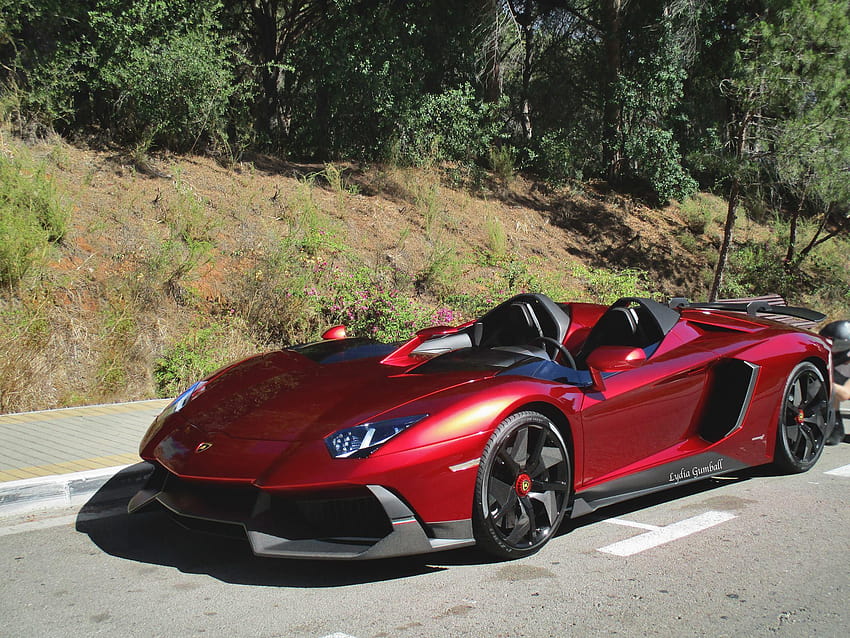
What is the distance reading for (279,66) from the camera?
1584cm

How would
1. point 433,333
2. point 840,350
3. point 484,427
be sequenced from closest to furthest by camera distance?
point 484,427, point 433,333, point 840,350

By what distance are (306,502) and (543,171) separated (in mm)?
17296

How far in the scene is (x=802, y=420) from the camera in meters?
6.00

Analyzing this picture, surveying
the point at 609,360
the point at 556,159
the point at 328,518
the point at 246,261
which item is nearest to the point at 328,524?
the point at 328,518

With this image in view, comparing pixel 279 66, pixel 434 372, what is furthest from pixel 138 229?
pixel 434 372

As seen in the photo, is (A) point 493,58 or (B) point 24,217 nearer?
(B) point 24,217

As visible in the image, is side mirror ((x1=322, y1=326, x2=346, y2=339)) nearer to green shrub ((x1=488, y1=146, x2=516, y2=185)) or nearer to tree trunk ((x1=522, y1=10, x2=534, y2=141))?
green shrub ((x1=488, y1=146, x2=516, y2=185))

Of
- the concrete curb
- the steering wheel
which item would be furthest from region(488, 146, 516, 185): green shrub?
the concrete curb

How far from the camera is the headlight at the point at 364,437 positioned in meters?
3.84

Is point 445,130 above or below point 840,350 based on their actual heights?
above

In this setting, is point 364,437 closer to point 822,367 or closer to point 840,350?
point 822,367

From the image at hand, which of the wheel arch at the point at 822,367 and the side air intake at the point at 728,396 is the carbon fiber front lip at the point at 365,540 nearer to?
the side air intake at the point at 728,396

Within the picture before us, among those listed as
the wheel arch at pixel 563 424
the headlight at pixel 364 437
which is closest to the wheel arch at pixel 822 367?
the wheel arch at pixel 563 424

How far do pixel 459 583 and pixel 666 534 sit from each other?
1.43 metres
